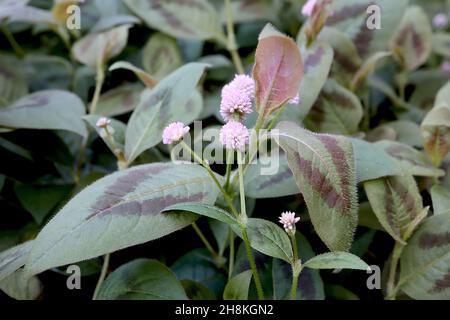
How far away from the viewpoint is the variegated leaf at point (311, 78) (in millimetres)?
739

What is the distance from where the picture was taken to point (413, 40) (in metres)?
1.03

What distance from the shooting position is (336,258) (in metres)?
0.54

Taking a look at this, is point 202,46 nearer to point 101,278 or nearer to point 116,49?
point 116,49

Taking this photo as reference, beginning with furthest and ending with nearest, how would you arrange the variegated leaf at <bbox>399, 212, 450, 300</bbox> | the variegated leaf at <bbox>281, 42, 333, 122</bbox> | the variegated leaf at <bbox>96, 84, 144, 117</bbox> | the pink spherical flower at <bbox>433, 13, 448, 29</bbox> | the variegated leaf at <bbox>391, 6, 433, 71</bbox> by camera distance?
the pink spherical flower at <bbox>433, 13, 448, 29</bbox> → the variegated leaf at <bbox>391, 6, 433, 71</bbox> → the variegated leaf at <bbox>96, 84, 144, 117</bbox> → the variegated leaf at <bbox>281, 42, 333, 122</bbox> → the variegated leaf at <bbox>399, 212, 450, 300</bbox>

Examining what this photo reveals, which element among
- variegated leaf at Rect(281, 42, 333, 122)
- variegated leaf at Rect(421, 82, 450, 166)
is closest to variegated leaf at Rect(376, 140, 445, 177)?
variegated leaf at Rect(421, 82, 450, 166)

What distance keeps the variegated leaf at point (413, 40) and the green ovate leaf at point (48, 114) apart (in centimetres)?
62

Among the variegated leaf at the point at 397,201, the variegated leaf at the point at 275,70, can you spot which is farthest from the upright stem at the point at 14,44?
the variegated leaf at the point at 397,201

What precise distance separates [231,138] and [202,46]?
53cm

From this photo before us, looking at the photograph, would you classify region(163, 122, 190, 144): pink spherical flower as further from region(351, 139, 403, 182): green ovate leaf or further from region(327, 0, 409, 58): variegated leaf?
region(327, 0, 409, 58): variegated leaf

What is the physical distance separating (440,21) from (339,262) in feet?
2.87

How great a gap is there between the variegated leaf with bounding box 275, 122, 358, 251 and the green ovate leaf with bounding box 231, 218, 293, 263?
0.04 m

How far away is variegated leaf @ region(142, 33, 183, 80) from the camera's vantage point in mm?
961

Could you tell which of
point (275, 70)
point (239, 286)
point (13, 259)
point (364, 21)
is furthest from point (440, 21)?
point (13, 259)

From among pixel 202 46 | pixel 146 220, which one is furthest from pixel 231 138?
pixel 202 46
